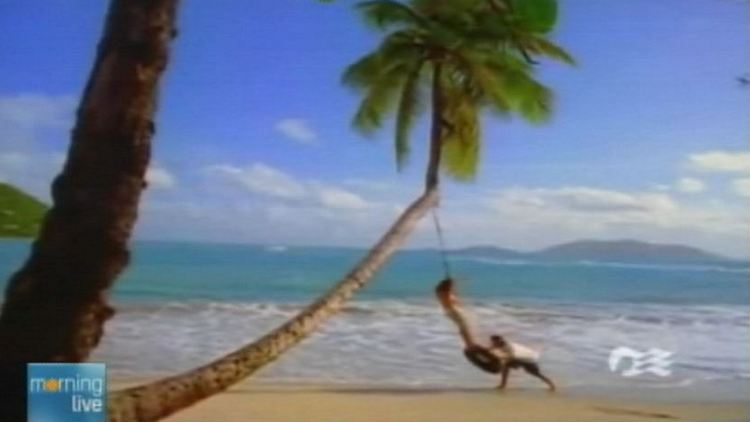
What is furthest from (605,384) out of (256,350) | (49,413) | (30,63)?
(30,63)

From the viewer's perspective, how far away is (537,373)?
7.95 feet

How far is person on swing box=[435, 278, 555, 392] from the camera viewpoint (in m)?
2.39

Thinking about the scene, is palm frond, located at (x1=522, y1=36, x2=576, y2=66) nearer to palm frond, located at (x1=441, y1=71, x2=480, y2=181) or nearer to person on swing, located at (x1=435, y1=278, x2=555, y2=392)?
palm frond, located at (x1=441, y1=71, x2=480, y2=181)

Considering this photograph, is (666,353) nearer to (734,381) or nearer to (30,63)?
(734,381)

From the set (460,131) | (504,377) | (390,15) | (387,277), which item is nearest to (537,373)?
(504,377)

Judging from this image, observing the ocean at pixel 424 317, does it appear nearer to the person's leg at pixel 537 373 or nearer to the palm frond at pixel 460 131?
the person's leg at pixel 537 373

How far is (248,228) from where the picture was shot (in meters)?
2.29

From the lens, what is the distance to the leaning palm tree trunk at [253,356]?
7.30 ft

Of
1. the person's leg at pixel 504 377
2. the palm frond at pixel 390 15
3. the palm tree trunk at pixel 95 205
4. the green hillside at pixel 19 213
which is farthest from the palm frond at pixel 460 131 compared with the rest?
the green hillside at pixel 19 213

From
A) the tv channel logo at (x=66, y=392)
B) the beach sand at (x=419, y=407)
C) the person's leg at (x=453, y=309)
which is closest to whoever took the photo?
the tv channel logo at (x=66, y=392)

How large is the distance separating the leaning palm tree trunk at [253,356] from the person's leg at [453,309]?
13 cm

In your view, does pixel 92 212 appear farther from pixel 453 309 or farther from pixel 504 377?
pixel 504 377

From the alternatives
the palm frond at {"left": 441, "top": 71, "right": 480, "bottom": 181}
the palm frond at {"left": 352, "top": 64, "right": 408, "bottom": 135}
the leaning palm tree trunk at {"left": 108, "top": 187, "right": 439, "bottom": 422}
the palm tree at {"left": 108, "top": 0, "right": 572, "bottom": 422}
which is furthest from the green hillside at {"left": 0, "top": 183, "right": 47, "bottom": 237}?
the palm frond at {"left": 441, "top": 71, "right": 480, "bottom": 181}

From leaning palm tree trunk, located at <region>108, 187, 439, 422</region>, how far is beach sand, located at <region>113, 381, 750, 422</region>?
0.08 ft
